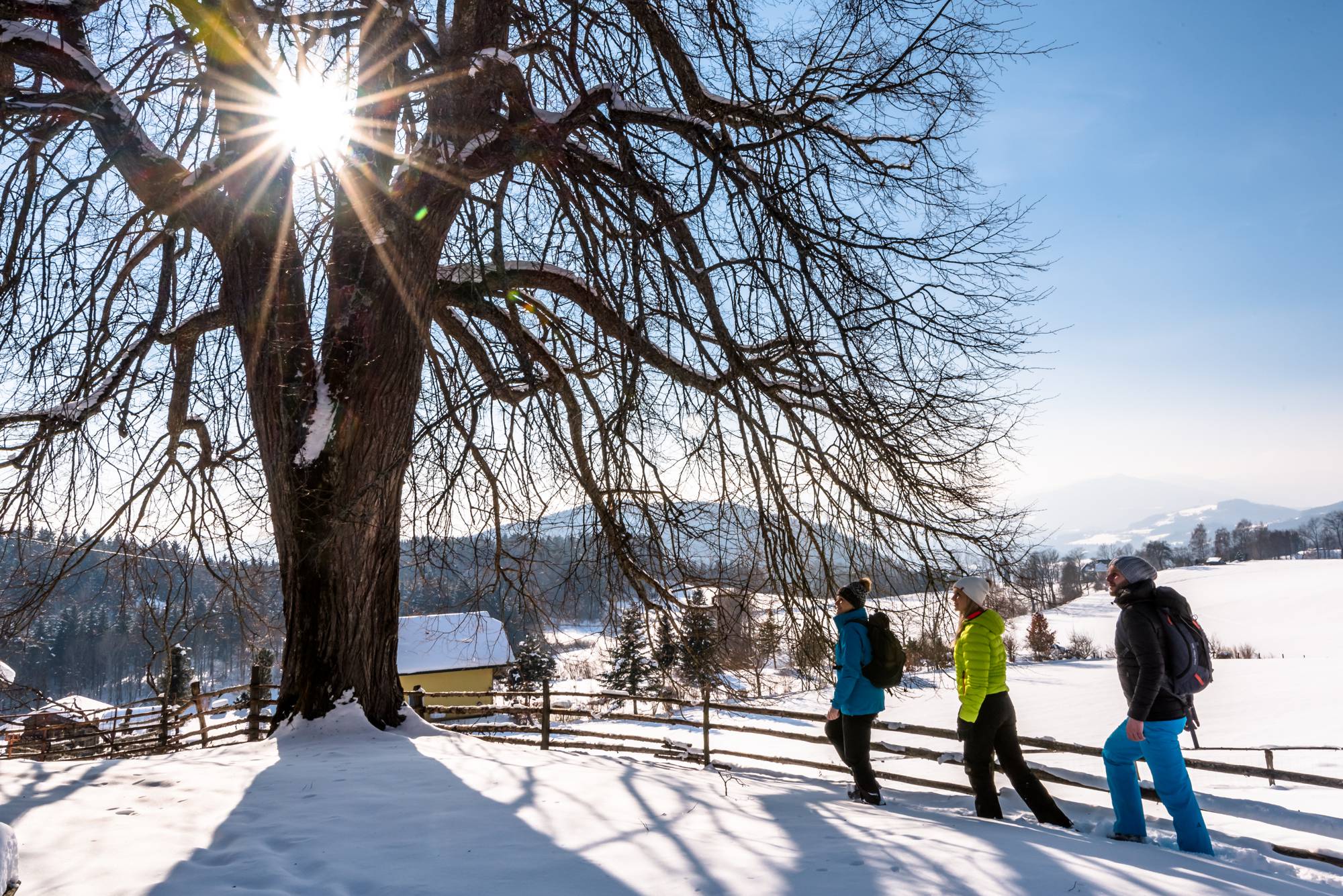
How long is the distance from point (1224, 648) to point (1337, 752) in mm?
45341

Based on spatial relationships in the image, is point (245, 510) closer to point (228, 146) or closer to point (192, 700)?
point (228, 146)

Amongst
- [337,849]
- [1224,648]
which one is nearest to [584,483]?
[337,849]

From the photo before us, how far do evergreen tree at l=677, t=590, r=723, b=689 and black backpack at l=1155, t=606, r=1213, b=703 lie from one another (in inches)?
110

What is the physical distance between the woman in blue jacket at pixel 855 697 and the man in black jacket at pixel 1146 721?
1410 millimetres

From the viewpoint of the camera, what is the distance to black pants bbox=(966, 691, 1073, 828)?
15.4ft

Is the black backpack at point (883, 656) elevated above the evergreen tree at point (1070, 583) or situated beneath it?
elevated above

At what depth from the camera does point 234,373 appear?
7.33 m

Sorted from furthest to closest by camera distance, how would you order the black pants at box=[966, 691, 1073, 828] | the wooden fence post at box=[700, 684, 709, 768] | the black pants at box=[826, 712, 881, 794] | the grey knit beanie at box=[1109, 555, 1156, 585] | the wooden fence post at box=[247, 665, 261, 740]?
the wooden fence post at box=[247, 665, 261, 740] < the wooden fence post at box=[700, 684, 709, 768] < the black pants at box=[826, 712, 881, 794] < the black pants at box=[966, 691, 1073, 828] < the grey knit beanie at box=[1109, 555, 1156, 585]

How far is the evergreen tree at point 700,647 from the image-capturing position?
558 cm

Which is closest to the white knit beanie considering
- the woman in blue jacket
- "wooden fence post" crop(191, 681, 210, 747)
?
the woman in blue jacket

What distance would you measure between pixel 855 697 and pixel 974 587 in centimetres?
108

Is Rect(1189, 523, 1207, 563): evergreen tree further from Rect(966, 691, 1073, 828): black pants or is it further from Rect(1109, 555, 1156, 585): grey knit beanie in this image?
Rect(1109, 555, 1156, 585): grey knit beanie

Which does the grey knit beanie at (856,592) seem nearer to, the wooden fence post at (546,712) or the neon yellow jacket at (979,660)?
the neon yellow jacket at (979,660)

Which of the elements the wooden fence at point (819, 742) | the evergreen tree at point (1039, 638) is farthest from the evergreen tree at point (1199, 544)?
the wooden fence at point (819, 742)
